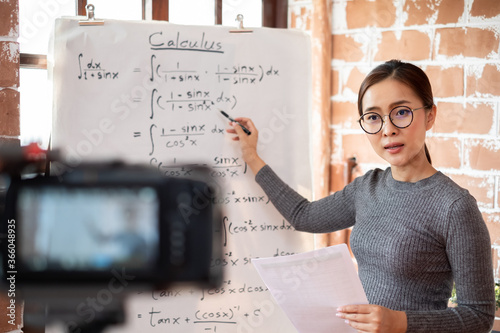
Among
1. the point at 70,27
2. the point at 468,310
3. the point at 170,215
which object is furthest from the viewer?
the point at 170,215

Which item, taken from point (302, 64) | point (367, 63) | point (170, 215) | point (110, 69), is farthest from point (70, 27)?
point (367, 63)

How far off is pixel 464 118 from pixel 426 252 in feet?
2.38

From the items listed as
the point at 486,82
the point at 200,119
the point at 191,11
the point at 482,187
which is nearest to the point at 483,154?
the point at 482,187

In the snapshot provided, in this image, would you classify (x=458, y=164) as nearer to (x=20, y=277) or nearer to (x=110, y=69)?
(x=110, y=69)

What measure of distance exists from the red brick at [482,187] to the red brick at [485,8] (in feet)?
1.66

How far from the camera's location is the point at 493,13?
65.1 inches

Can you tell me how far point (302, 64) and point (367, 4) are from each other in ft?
1.73

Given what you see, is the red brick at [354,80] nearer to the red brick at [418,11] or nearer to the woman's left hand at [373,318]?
the red brick at [418,11]

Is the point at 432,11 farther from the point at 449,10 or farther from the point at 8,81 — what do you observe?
the point at 8,81

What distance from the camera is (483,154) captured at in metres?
1.70

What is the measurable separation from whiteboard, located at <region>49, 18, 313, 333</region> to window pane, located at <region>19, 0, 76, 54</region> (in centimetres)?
14

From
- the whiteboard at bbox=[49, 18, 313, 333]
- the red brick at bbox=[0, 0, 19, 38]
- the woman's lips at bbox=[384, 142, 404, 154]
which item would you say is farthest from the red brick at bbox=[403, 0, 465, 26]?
the red brick at bbox=[0, 0, 19, 38]

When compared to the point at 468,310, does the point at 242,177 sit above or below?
above

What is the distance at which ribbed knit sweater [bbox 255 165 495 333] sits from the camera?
1114mm
